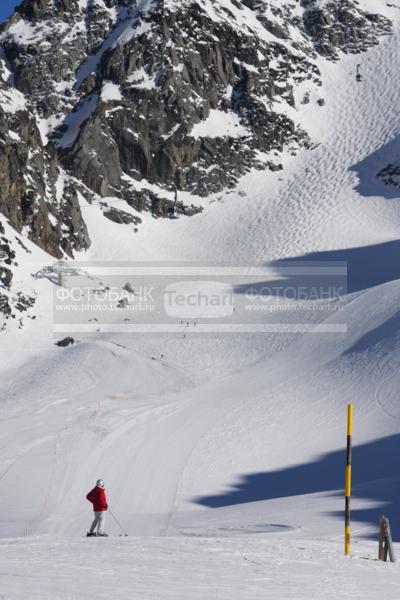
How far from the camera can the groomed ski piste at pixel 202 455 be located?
985cm

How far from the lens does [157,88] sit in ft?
278

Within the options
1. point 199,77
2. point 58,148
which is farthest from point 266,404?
point 199,77

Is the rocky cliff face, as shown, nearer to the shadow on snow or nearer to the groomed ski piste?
the groomed ski piste

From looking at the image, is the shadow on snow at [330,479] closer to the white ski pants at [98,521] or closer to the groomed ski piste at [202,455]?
the groomed ski piste at [202,455]

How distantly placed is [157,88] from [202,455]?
6548 cm

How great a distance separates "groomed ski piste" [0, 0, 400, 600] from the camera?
985cm

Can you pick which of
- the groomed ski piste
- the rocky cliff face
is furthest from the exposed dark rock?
the groomed ski piste

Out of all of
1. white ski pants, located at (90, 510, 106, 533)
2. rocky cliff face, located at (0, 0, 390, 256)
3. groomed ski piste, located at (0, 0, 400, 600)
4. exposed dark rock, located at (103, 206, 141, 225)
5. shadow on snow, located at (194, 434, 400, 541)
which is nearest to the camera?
groomed ski piste, located at (0, 0, 400, 600)

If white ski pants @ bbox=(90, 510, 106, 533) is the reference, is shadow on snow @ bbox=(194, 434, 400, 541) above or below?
above

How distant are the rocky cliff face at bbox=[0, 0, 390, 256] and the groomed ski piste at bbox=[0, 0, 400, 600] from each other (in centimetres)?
2180

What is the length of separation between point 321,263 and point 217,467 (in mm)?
39102

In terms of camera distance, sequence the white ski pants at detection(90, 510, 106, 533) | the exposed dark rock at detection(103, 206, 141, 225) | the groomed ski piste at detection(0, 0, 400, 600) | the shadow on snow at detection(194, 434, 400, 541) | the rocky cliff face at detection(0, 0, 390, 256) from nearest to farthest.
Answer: the groomed ski piste at detection(0, 0, 400, 600), the white ski pants at detection(90, 510, 106, 533), the shadow on snow at detection(194, 434, 400, 541), the exposed dark rock at detection(103, 206, 141, 225), the rocky cliff face at detection(0, 0, 390, 256)

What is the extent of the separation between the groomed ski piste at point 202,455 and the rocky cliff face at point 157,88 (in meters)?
21.8

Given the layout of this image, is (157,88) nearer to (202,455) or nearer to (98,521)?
(202,455)
